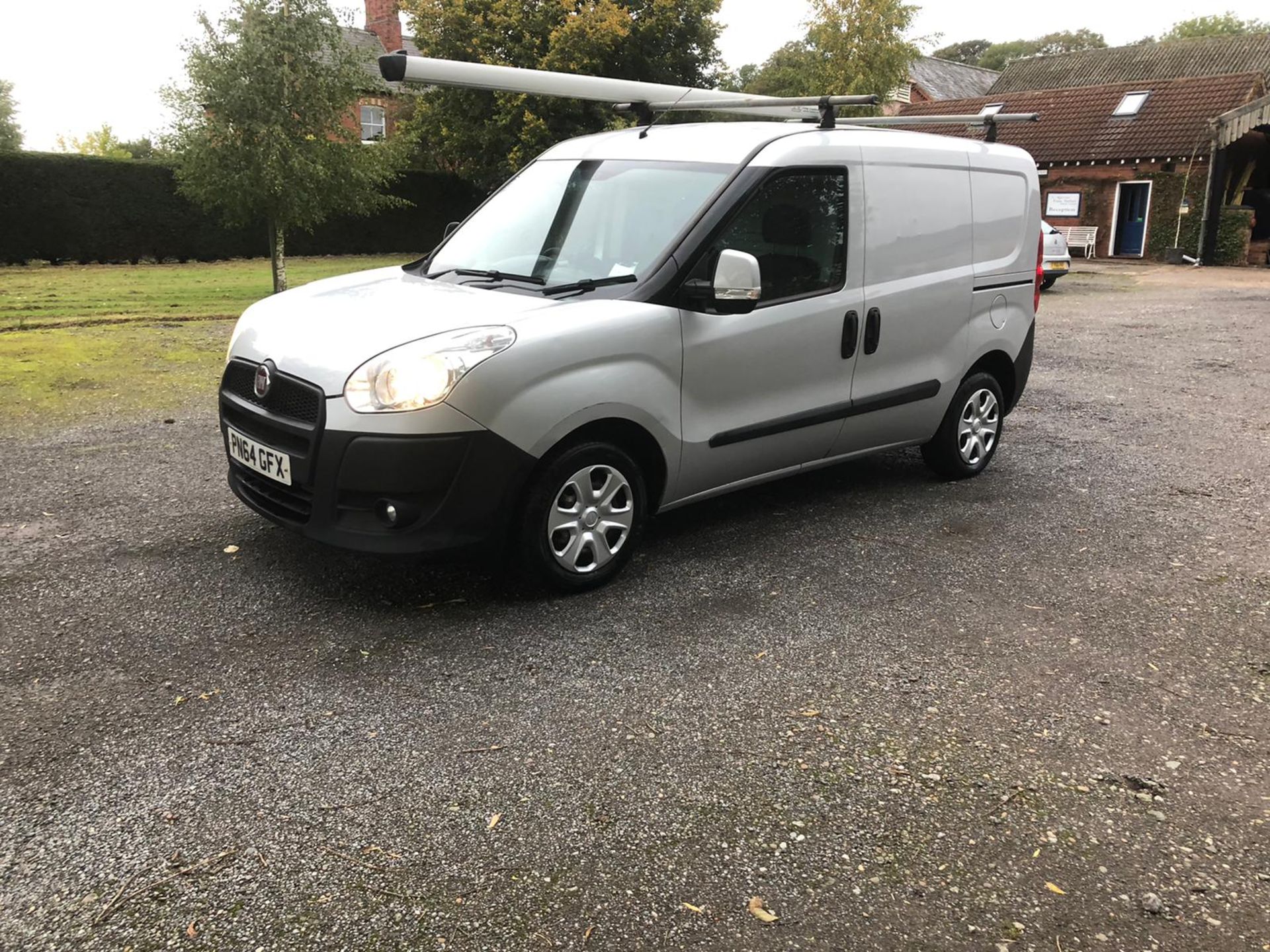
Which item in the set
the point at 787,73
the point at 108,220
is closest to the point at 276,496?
the point at 108,220

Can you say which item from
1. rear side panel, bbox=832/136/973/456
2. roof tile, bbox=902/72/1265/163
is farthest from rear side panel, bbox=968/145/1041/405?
roof tile, bbox=902/72/1265/163

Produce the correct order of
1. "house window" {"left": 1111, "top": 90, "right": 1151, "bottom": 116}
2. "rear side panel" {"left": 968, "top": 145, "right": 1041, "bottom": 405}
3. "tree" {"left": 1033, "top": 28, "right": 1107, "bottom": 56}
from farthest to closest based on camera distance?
"tree" {"left": 1033, "top": 28, "right": 1107, "bottom": 56} → "house window" {"left": 1111, "top": 90, "right": 1151, "bottom": 116} → "rear side panel" {"left": 968, "top": 145, "right": 1041, "bottom": 405}

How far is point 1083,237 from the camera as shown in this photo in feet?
102

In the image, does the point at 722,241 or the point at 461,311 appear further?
the point at 722,241

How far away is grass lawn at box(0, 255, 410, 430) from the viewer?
27.5 ft

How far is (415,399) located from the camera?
389 centimetres

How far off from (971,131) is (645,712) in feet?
106

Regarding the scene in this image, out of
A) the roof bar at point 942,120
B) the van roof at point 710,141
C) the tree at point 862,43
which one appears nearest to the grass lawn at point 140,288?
the van roof at point 710,141

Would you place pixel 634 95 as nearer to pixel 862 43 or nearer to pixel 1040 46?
pixel 862 43

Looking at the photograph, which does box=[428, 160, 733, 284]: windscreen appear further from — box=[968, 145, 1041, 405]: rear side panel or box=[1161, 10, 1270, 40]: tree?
box=[1161, 10, 1270, 40]: tree

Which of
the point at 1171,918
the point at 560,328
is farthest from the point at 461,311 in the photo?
the point at 1171,918

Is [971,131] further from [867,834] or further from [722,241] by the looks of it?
[867,834]

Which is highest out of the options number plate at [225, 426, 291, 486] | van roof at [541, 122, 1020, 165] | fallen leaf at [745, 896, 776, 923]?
van roof at [541, 122, 1020, 165]

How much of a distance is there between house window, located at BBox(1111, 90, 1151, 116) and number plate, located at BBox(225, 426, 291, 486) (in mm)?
33391
